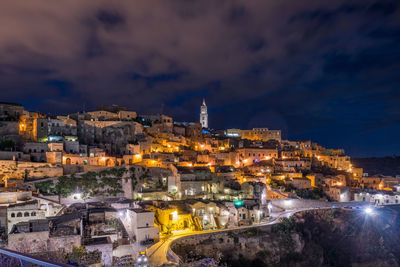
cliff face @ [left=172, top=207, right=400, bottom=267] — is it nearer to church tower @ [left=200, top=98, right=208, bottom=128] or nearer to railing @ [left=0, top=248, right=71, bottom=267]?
railing @ [left=0, top=248, right=71, bottom=267]

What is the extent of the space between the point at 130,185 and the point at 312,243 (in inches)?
902

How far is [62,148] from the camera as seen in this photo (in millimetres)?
37375

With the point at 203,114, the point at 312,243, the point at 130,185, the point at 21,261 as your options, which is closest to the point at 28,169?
the point at 130,185

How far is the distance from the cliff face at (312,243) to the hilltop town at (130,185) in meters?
2.23

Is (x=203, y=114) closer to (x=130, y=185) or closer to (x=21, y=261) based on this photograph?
(x=130, y=185)

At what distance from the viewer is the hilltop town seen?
20.6 m

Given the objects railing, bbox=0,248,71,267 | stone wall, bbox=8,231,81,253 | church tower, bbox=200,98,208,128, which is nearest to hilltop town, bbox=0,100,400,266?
stone wall, bbox=8,231,81,253

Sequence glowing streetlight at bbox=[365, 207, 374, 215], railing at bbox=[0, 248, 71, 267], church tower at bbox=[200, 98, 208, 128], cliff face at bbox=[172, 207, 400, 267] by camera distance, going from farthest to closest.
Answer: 1. church tower at bbox=[200, 98, 208, 128]
2. glowing streetlight at bbox=[365, 207, 374, 215]
3. cliff face at bbox=[172, 207, 400, 267]
4. railing at bbox=[0, 248, 71, 267]

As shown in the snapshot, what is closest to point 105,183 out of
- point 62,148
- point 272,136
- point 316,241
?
point 62,148

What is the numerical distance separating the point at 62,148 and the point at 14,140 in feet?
26.8

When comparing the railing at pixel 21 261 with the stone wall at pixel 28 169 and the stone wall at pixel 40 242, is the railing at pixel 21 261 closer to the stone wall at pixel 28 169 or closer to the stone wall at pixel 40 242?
the stone wall at pixel 40 242

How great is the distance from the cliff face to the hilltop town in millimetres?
2234

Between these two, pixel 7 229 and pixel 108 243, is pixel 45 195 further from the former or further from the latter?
pixel 108 243

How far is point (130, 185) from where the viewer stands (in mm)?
33375
